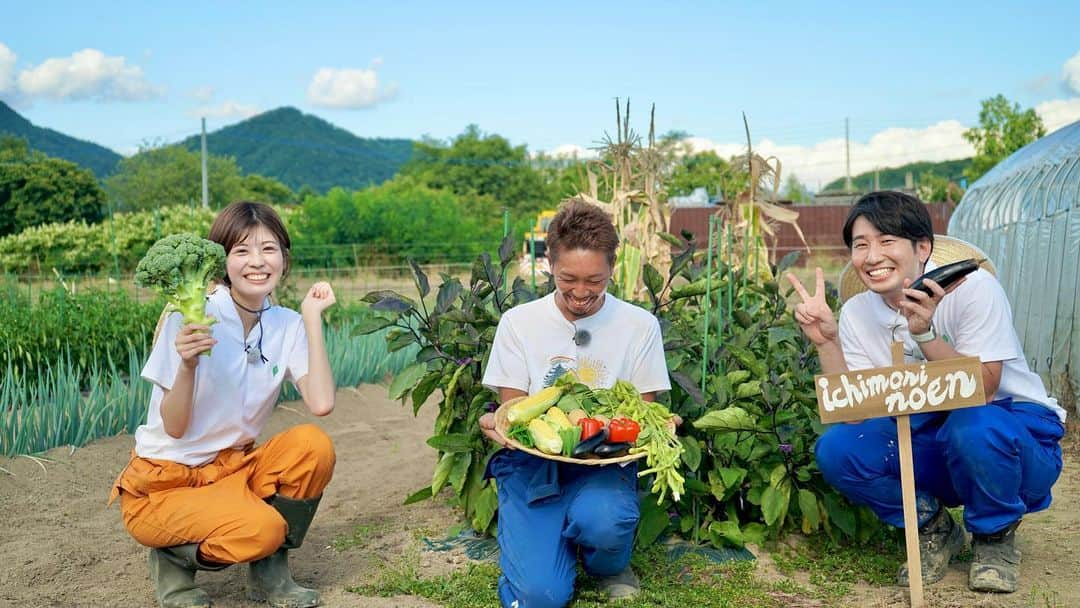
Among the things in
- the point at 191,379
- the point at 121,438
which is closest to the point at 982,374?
the point at 191,379

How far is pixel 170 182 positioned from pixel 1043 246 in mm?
44914

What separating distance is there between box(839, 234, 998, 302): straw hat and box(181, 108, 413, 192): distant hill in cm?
9743

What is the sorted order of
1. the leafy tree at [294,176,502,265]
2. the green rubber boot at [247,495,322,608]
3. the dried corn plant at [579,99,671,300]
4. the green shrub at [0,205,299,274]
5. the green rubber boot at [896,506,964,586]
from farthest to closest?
the leafy tree at [294,176,502,265]
the green shrub at [0,205,299,274]
the dried corn plant at [579,99,671,300]
the green rubber boot at [896,506,964,586]
the green rubber boot at [247,495,322,608]

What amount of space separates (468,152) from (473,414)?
44635 millimetres

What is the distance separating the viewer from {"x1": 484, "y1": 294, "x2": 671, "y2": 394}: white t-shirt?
125 inches

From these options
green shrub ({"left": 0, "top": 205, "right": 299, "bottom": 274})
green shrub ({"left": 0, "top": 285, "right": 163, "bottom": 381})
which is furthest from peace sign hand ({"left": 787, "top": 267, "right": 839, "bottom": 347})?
green shrub ({"left": 0, "top": 205, "right": 299, "bottom": 274})

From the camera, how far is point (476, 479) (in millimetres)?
3727

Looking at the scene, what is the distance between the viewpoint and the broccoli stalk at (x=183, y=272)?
2.73m

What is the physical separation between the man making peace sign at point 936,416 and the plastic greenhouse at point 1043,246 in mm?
3459

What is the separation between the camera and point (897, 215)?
306cm

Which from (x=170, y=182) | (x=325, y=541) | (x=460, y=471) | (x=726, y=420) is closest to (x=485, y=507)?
(x=460, y=471)

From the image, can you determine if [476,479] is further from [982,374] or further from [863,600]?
[982,374]

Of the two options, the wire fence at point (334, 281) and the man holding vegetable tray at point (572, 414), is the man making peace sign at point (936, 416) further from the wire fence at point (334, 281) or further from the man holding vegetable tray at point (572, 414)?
the wire fence at point (334, 281)

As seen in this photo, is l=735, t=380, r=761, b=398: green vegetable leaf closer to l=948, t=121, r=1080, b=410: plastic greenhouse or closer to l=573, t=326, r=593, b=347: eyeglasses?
l=573, t=326, r=593, b=347: eyeglasses
